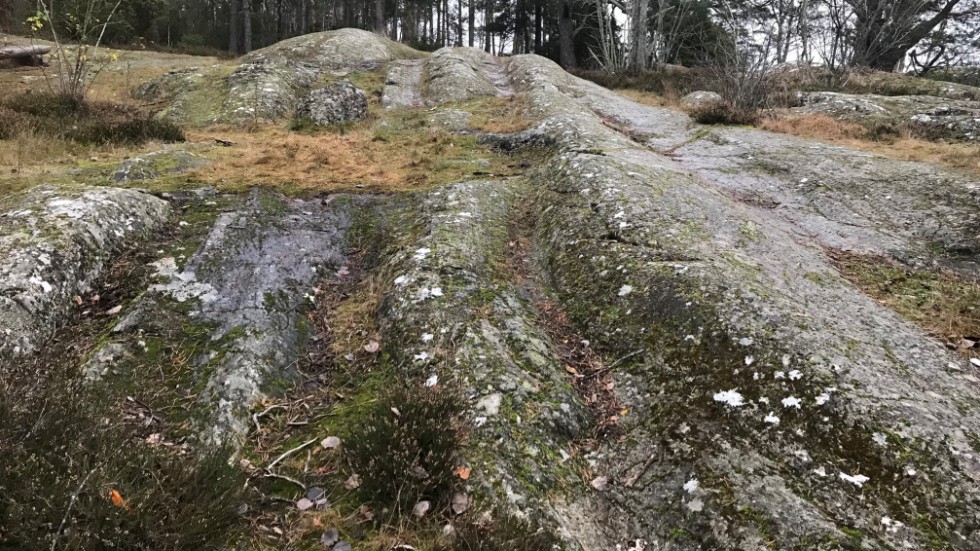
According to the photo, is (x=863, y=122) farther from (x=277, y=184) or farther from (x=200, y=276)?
(x=200, y=276)

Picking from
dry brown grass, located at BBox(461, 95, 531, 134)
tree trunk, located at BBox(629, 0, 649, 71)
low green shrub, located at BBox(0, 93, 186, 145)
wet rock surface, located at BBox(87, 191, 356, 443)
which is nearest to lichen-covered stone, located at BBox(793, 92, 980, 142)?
dry brown grass, located at BBox(461, 95, 531, 134)

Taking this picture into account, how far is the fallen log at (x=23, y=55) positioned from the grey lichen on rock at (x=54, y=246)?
18.3 metres

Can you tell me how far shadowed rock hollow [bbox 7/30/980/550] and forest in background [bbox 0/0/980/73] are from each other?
9656 millimetres

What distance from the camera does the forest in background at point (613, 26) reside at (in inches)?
811

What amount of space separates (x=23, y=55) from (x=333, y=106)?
51.1ft

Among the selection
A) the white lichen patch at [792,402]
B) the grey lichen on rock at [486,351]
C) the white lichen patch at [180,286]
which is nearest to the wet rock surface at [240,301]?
the white lichen patch at [180,286]

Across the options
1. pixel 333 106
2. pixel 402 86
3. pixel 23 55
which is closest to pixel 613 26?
pixel 402 86

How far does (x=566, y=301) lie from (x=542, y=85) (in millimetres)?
12899

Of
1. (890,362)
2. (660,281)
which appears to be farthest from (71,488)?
(890,362)

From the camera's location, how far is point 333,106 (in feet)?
45.2

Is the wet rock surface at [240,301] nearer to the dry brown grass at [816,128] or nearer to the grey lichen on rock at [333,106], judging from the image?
the grey lichen on rock at [333,106]

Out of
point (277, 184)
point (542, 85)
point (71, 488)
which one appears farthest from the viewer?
point (542, 85)

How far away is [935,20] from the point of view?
68.8 feet

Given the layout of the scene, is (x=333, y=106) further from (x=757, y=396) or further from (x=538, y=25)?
(x=538, y=25)
